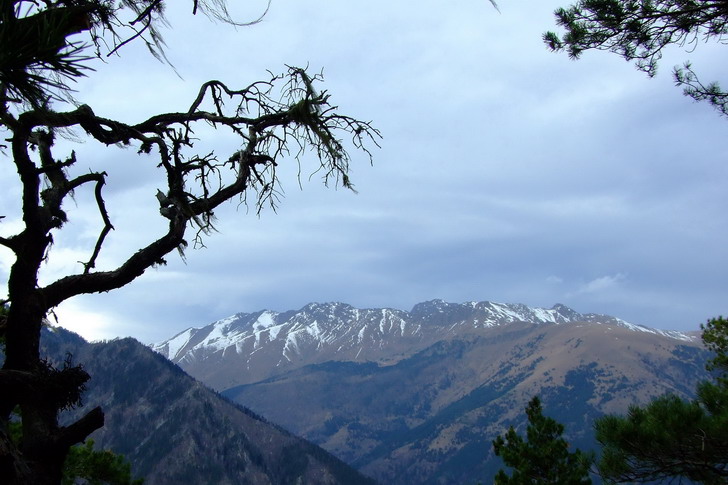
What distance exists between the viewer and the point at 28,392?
14.3ft

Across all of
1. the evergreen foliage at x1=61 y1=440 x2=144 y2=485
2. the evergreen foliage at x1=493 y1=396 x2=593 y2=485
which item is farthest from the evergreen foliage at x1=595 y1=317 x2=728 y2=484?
the evergreen foliage at x1=493 y1=396 x2=593 y2=485

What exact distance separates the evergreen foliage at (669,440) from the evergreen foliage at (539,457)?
2279cm

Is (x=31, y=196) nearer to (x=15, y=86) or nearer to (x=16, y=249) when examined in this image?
(x=16, y=249)

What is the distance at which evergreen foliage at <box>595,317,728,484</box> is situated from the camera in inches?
378

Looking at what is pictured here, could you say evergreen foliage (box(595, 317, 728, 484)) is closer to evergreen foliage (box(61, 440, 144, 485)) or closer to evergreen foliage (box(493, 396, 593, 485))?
evergreen foliage (box(61, 440, 144, 485))

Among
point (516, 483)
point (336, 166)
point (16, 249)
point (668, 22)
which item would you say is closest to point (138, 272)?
point (16, 249)

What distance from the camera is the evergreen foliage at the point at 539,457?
32.1 m

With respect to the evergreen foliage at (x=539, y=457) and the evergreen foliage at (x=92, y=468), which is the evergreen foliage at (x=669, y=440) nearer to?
the evergreen foliage at (x=92, y=468)

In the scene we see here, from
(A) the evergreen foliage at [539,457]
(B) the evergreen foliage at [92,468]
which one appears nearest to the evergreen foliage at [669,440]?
(B) the evergreen foliage at [92,468]

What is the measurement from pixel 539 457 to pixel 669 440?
2591 cm

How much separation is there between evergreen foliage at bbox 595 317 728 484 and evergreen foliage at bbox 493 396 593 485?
22.8 metres

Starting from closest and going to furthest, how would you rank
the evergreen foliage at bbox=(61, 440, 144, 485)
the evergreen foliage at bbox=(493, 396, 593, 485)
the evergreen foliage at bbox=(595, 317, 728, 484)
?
the evergreen foliage at bbox=(595, 317, 728, 484)
the evergreen foliage at bbox=(61, 440, 144, 485)
the evergreen foliage at bbox=(493, 396, 593, 485)

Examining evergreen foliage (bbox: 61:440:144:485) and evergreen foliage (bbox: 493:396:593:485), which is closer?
evergreen foliage (bbox: 61:440:144:485)

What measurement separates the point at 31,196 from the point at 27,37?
7.48ft
